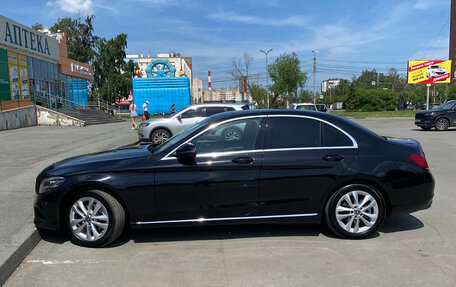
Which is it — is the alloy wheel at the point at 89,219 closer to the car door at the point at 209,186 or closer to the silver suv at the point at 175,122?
the car door at the point at 209,186

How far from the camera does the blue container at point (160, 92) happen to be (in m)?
32.6

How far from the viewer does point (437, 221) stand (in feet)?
15.8

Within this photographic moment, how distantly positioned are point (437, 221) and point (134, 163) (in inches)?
164

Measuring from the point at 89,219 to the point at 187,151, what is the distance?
55.8 inches

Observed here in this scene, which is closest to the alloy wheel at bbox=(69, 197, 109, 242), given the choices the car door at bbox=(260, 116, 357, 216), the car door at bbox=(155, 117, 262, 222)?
the car door at bbox=(155, 117, 262, 222)

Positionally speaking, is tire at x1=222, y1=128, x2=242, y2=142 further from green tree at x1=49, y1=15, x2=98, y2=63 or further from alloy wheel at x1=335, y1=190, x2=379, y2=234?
green tree at x1=49, y1=15, x2=98, y2=63

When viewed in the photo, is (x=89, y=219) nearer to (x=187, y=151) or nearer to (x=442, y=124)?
(x=187, y=151)

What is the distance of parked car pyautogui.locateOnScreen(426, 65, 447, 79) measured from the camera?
1863 inches

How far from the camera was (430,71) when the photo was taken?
157 ft

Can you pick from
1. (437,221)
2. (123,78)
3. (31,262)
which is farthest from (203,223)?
(123,78)

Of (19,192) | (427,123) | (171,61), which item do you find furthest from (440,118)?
(171,61)

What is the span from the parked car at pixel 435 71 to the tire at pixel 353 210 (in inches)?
2045

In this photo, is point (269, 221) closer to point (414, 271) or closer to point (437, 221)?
point (414, 271)

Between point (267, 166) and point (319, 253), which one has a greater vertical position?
point (267, 166)
